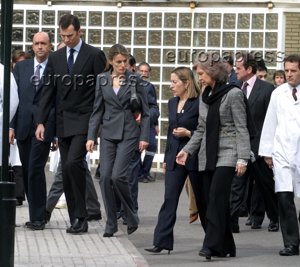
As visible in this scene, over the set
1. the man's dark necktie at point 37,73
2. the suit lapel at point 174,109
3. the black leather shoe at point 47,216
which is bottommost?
the black leather shoe at point 47,216

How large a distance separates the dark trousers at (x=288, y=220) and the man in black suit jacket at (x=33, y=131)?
2.74 m

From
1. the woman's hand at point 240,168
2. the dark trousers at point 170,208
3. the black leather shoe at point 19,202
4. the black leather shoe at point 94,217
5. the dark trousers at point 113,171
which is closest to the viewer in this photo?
the woman's hand at point 240,168

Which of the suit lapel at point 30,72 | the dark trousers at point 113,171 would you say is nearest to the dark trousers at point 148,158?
the suit lapel at point 30,72

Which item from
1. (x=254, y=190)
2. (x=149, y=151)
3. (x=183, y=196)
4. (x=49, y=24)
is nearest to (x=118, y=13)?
(x=49, y=24)

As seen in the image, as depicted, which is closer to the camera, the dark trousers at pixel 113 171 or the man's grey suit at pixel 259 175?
the dark trousers at pixel 113 171

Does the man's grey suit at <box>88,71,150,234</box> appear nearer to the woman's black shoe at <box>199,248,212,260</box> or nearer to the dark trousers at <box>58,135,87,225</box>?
the dark trousers at <box>58,135,87,225</box>

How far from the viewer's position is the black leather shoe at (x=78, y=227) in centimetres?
1386

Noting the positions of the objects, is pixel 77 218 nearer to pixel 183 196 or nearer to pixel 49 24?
pixel 183 196

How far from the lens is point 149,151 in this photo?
70.2 feet

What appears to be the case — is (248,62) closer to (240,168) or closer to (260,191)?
(260,191)

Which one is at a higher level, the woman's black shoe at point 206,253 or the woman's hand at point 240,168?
the woman's hand at point 240,168

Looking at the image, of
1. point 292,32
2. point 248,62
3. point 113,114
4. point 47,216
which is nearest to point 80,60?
point 113,114

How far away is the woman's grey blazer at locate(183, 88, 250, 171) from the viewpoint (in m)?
12.3

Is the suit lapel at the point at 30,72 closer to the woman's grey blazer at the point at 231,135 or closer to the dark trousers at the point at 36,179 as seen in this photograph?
the dark trousers at the point at 36,179
